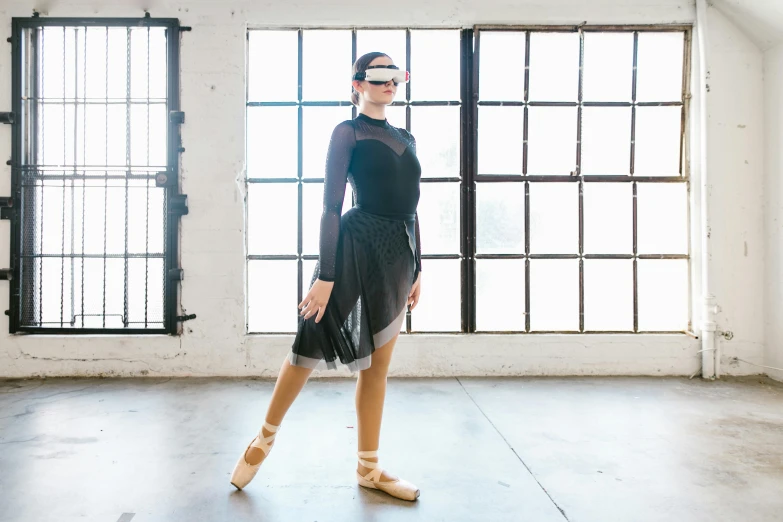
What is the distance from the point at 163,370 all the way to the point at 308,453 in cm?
171

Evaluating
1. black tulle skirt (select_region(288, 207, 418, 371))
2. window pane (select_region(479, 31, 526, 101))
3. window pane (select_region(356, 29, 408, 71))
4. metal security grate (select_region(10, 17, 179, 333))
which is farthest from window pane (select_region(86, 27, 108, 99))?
black tulle skirt (select_region(288, 207, 418, 371))

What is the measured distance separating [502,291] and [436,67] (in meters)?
1.64

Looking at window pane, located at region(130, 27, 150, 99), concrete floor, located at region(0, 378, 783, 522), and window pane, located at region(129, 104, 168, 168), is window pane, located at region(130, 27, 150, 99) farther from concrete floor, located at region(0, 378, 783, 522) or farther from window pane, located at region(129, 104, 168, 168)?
concrete floor, located at region(0, 378, 783, 522)

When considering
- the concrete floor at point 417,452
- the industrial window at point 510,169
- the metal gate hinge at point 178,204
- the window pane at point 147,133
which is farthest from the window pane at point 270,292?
→ the window pane at point 147,133

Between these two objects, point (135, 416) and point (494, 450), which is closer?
point (494, 450)

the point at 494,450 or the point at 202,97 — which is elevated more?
the point at 202,97

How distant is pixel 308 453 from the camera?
198cm

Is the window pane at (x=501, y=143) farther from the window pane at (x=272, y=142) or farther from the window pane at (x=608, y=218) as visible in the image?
the window pane at (x=272, y=142)

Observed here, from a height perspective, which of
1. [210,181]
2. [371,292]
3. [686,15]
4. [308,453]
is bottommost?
[308,453]

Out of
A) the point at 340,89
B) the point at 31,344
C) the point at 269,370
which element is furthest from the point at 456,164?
the point at 31,344

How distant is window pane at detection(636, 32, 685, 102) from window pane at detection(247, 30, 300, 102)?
2.44 meters

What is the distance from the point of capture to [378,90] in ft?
5.34

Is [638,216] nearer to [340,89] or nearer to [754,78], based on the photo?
[754,78]

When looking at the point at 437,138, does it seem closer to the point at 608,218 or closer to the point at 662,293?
the point at 608,218
